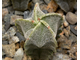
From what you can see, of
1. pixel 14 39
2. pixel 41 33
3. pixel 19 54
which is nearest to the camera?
pixel 41 33

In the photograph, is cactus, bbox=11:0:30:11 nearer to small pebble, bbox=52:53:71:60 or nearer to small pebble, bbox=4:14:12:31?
small pebble, bbox=4:14:12:31

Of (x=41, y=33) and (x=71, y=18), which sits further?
(x=71, y=18)

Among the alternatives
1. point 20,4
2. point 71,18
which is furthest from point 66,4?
point 20,4

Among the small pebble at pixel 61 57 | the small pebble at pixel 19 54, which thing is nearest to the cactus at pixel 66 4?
the small pebble at pixel 61 57

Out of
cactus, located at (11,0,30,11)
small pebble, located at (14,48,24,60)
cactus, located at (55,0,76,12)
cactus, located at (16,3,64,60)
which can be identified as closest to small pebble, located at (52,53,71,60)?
cactus, located at (16,3,64,60)

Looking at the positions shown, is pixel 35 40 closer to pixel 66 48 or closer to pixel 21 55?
pixel 21 55

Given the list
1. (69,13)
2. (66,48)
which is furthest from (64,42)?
(69,13)

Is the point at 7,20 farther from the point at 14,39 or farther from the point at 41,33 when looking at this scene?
the point at 41,33

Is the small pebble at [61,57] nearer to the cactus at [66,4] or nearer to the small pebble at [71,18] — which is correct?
the small pebble at [71,18]
